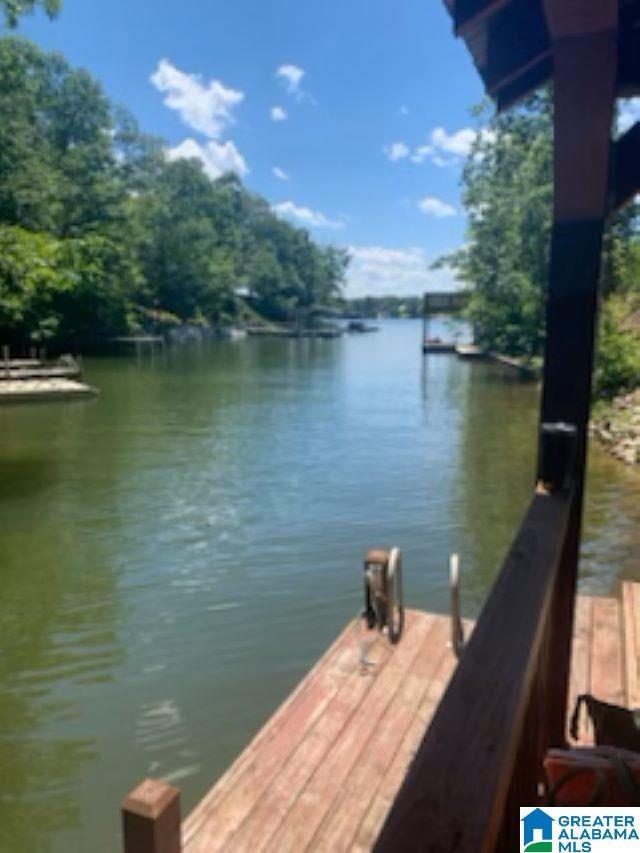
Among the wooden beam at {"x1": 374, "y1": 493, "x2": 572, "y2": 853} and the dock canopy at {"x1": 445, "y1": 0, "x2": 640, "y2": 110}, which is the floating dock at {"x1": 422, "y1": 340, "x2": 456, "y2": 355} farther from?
the wooden beam at {"x1": 374, "y1": 493, "x2": 572, "y2": 853}

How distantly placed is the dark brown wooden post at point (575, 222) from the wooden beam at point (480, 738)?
2.59 ft

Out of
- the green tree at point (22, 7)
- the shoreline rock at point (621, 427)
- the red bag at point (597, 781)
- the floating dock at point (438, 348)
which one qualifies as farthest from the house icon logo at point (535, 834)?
the floating dock at point (438, 348)

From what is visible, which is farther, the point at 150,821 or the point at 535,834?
the point at 150,821

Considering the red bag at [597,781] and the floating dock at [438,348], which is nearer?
the red bag at [597,781]

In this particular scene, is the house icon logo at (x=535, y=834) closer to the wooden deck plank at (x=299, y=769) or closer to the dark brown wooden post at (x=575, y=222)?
the dark brown wooden post at (x=575, y=222)

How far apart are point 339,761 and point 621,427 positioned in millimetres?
13482

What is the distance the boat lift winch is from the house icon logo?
3.74 metres

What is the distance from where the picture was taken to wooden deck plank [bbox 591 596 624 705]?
410cm

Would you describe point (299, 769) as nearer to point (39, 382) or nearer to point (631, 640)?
point (631, 640)

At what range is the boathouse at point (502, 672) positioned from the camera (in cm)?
113

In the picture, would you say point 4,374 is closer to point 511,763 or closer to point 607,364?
point 607,364

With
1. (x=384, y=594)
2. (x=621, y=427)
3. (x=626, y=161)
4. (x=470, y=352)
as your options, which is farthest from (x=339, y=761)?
(x=470, y=352)

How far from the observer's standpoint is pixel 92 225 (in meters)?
40.0

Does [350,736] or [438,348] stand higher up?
[438,348]
